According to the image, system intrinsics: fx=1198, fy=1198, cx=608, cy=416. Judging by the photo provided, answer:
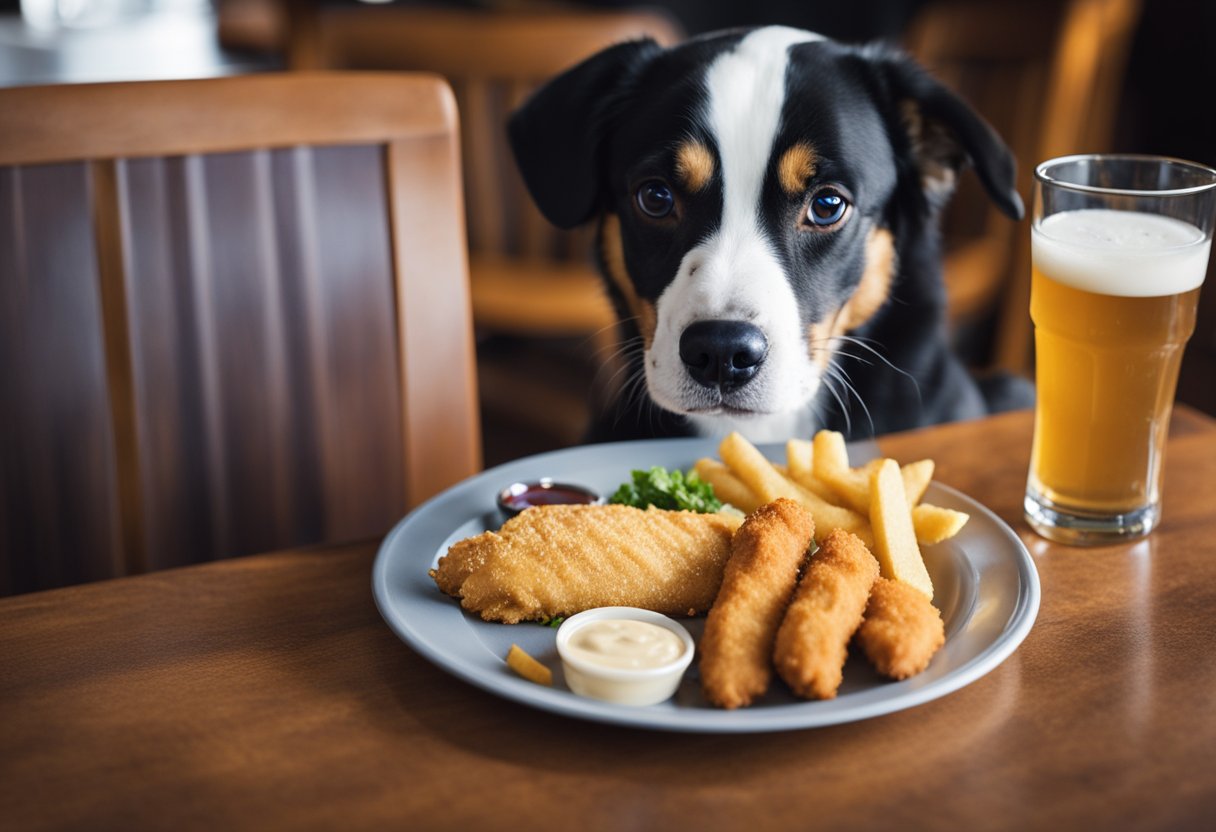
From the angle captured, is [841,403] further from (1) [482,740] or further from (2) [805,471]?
(1) [482,740]

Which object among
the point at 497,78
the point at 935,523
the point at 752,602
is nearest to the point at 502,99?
the point at 497,78

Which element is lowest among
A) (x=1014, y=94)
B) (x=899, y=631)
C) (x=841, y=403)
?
(x=841, y=403)

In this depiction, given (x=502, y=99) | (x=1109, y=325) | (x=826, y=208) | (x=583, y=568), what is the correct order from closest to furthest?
(x=583, y=568) → (x=1109, y=325) → (x=826, y=208) → (x=502, y=99)

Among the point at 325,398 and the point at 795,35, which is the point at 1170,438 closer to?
the point at 795,35

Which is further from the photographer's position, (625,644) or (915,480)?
(915,480)

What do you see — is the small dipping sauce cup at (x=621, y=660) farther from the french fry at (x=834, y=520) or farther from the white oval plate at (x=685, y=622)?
the french fry at (x=834, y=520)

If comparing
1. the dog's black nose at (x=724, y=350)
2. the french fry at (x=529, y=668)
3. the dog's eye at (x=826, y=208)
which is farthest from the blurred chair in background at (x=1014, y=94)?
the french fry at (x=529, y=668)

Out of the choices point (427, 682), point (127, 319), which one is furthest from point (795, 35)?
point (427, 682)

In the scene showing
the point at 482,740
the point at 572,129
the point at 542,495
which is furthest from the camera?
the point at 572,129
